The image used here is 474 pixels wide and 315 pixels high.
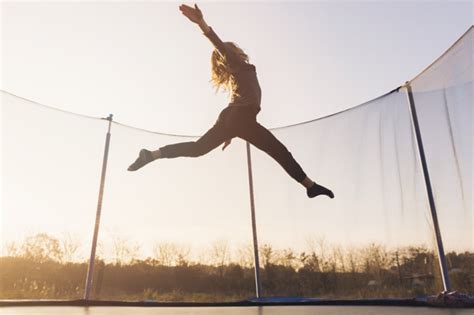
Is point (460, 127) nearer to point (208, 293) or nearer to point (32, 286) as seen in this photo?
point (208, 293)

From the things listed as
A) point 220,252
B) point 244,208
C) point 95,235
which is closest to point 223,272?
point 220,252

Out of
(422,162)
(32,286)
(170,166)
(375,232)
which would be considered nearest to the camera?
(422,162)

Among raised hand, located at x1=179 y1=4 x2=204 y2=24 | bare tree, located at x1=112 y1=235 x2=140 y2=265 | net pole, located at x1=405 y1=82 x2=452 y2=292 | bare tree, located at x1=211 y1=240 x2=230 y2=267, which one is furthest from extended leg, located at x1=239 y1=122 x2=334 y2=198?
bare tree, located at x1=112 y1=235 x2=140 y2=265

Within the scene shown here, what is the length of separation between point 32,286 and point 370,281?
9.77 ft

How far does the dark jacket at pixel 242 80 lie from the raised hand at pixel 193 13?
15 cm

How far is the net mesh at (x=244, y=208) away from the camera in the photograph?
2.88 metres

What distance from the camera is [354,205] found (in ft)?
11.0

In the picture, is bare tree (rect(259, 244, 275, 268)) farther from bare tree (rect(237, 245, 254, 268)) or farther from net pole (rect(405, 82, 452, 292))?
net pole (rect(405, 82, 452, 292))

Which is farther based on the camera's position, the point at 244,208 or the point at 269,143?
the point at 244,208

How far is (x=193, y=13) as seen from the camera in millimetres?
1911

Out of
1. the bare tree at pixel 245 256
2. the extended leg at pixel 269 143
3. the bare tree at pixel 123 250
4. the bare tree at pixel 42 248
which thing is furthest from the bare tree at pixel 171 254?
the extended leg at pixel 269 143

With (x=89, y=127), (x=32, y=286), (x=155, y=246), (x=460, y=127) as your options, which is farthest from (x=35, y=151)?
(x=460, y=127)

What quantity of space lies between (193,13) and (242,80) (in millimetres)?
430

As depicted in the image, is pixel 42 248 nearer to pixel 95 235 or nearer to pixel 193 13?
pixel 95 235
